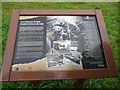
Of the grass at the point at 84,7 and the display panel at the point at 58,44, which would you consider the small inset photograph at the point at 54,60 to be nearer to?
the display panel at the point at 58,44

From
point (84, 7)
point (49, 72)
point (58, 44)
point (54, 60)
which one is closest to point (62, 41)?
point (58, 44)

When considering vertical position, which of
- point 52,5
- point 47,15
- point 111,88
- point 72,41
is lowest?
point 111,88

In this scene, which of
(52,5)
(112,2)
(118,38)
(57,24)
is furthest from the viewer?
(112,2)

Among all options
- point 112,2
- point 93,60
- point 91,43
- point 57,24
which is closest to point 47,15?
point 57,24

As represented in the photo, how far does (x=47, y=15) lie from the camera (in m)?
3.07

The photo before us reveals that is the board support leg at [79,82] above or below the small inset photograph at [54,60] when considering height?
below

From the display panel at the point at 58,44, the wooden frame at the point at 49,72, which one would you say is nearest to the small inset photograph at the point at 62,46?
the display panel at the point at 58,44

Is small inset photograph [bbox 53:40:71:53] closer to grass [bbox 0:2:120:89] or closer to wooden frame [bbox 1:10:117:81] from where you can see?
wooden frame [bbox 1:10:117:81]

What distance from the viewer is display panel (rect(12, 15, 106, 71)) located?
262cm

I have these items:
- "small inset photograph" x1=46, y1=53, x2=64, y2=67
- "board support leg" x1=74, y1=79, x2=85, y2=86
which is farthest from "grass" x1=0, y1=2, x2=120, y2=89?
"small inset photograph" x1=46, y1=53, x2=64, y2=67

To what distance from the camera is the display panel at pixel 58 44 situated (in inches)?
103

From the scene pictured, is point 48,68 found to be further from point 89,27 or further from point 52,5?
point 52,5

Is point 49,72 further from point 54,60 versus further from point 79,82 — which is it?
point 79,82

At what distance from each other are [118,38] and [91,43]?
214cm
